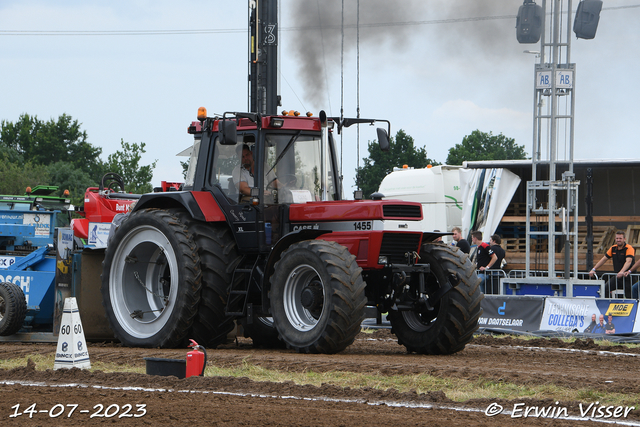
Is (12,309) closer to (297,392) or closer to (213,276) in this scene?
(213,276)

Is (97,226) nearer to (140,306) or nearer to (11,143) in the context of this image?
(140,306)

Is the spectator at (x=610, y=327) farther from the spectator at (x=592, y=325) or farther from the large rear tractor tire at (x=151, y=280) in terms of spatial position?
the large rear tractor tire at (x=151, y=280)

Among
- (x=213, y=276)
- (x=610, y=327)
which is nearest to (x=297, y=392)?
(x=213, y=276)

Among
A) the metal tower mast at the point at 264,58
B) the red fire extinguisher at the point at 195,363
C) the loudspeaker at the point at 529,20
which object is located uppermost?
the loudspeaker at the point at 529,20

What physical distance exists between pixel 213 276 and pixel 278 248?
2.84ft

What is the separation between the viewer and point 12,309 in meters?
11.0

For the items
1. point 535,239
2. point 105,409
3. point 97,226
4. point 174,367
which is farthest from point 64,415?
point 535,239

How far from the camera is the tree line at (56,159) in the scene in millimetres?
57156

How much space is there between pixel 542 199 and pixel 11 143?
59555 mm

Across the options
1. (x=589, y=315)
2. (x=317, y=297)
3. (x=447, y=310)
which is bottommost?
(x=589, y=315)

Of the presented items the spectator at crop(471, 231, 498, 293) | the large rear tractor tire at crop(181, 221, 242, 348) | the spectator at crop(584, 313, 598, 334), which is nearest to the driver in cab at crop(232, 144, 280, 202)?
the large rear tractor tire at crop(181, 221, 242, 348)

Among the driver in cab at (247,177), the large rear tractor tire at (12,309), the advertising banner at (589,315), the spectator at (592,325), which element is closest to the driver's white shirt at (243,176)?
the driver in cab at (247,177)

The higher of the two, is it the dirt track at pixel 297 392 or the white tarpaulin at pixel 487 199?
the white tarpaulin at pixel 487 199

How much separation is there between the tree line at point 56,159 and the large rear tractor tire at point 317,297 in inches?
1903
